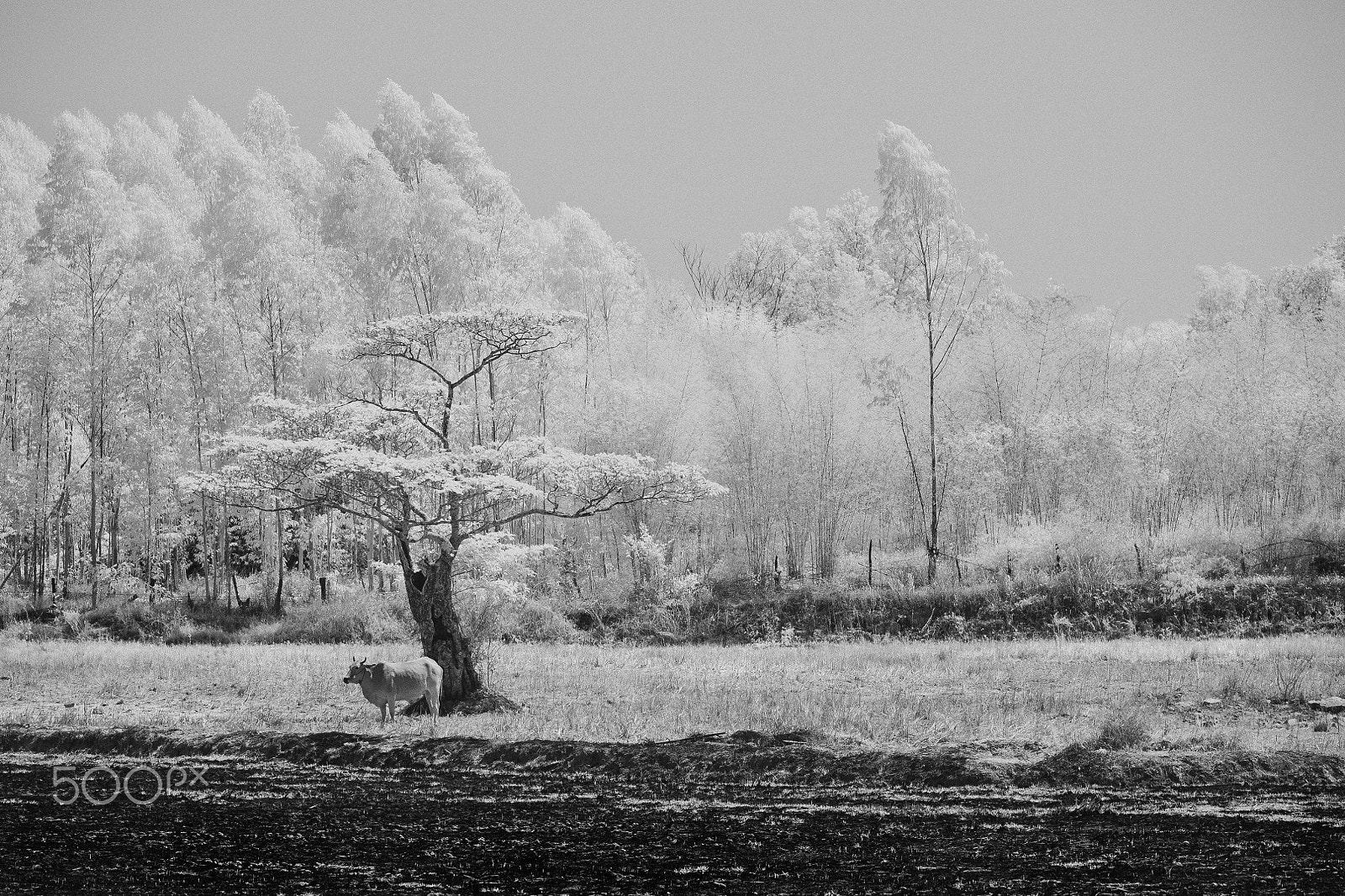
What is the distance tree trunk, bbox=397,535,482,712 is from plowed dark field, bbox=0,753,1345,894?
11.3 feet

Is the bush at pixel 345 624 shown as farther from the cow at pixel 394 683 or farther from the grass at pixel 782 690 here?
the cow at pixel 394 683

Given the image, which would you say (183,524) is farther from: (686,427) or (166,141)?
(166,141)

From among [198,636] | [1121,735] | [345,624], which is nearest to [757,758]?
[1121,735]

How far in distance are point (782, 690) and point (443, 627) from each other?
4.01m

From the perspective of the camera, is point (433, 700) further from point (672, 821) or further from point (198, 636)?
point (198, 636)

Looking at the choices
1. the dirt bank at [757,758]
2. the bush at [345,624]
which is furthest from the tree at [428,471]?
the bush at [345,624]

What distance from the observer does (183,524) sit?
88.0 feet

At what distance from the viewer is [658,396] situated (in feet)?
81.1

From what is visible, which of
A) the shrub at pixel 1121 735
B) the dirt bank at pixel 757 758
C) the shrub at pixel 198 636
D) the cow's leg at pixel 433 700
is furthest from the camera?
the shrub at pixel 198 636

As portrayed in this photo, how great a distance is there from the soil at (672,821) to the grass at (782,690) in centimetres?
78

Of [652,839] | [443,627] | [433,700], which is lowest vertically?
[652,839]

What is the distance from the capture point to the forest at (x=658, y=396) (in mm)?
23719

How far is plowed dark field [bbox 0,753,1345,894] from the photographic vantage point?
693 cm

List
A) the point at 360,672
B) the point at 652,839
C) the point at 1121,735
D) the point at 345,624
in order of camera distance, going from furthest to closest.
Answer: the point at 345,624 < the point at 360,672 < the point at 1121,735 < the point at 652,839
